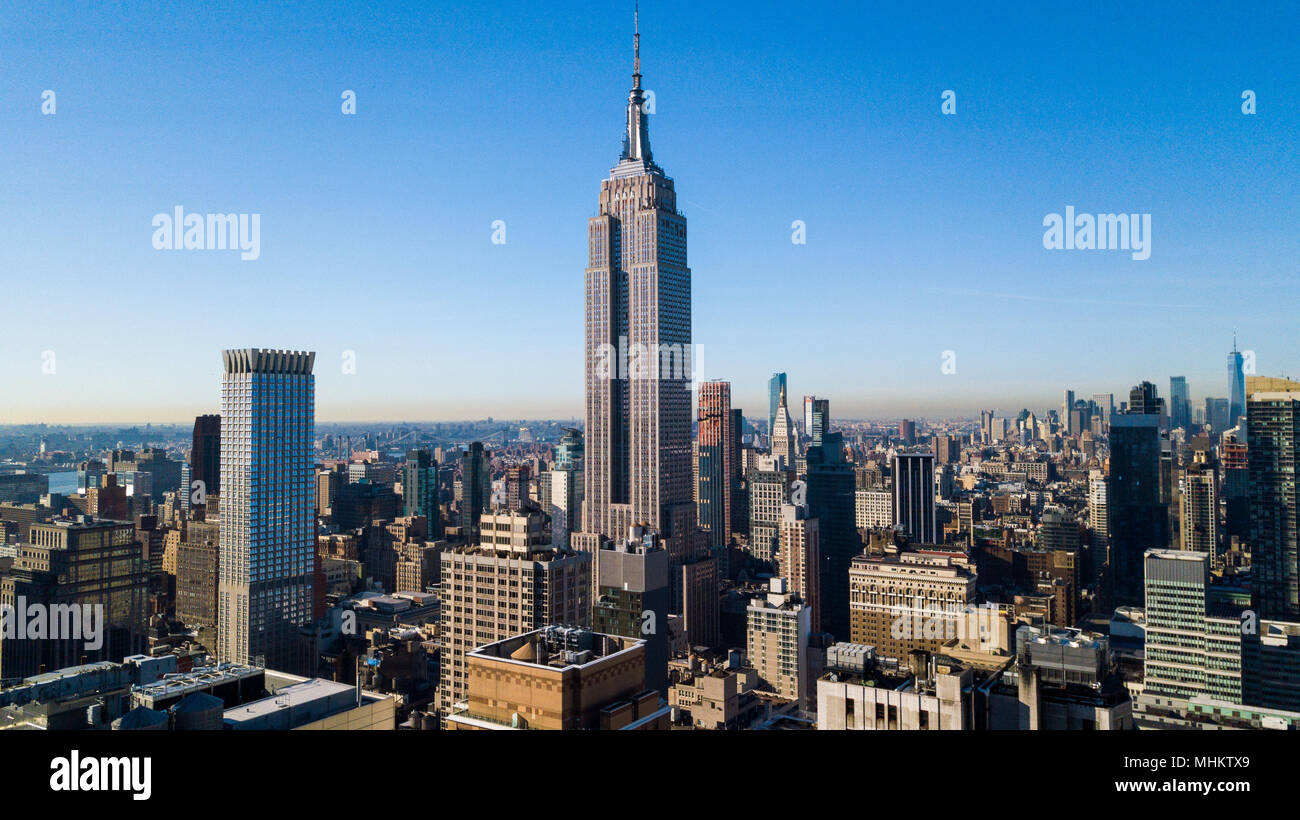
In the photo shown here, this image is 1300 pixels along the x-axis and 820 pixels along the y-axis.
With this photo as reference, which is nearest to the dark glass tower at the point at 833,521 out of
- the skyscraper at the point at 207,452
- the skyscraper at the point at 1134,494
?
the skyscraper at the point at 1134,494

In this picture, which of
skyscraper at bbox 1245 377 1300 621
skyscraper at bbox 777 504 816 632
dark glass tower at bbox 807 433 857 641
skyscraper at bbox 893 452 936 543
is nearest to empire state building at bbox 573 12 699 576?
dark glass tower at bbox 807 433 857 641

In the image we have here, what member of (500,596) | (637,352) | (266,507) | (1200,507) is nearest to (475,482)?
(637,352)

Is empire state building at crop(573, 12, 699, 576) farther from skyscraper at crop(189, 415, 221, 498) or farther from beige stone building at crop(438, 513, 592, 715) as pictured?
beige stone building at crop(438, 513, 592, 715)

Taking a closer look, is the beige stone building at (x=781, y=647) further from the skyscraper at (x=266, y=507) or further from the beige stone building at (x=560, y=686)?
the beige stone building at (x=560, y=686)
